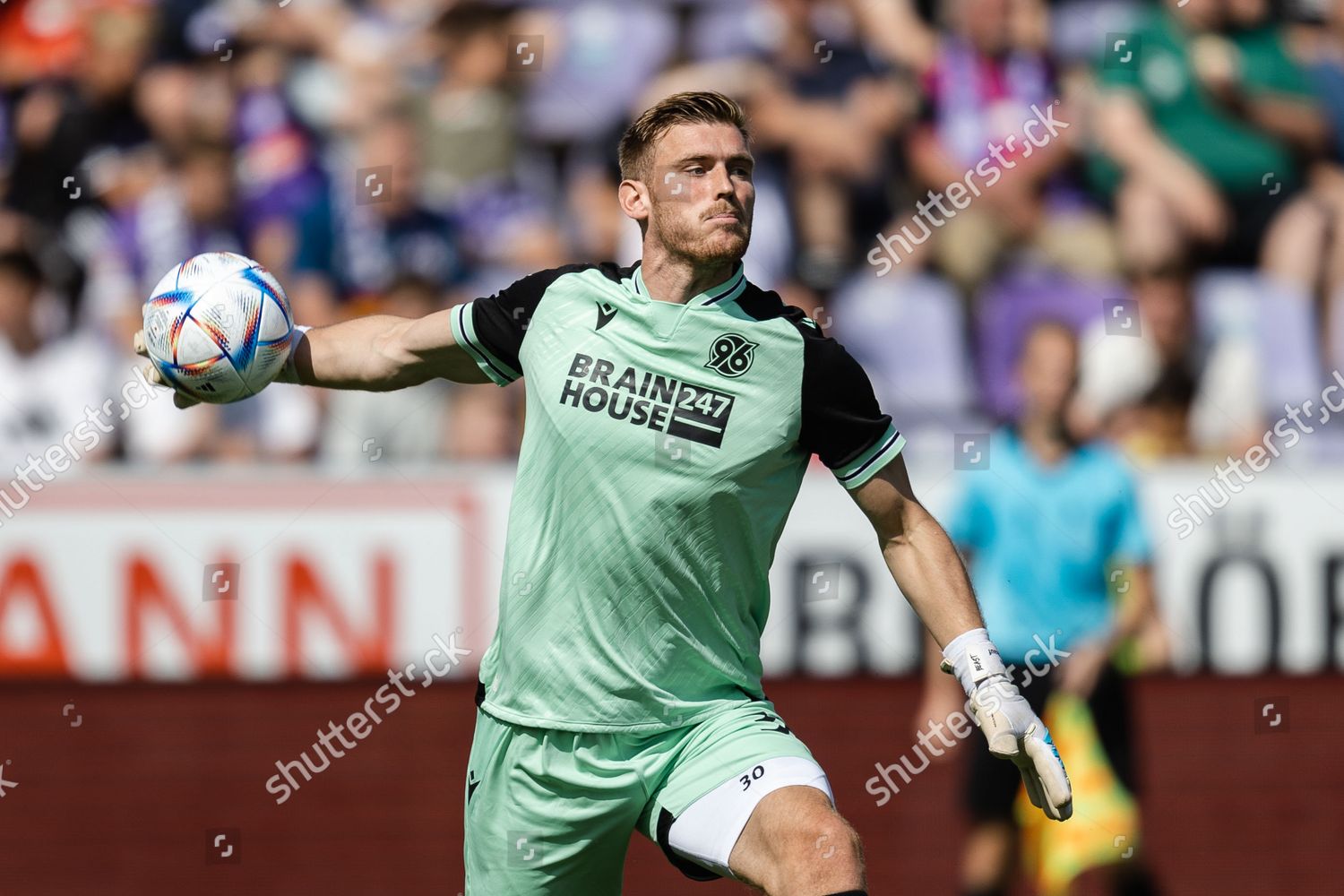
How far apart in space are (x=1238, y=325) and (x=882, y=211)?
1.97 meters

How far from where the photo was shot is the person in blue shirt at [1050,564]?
7434mm

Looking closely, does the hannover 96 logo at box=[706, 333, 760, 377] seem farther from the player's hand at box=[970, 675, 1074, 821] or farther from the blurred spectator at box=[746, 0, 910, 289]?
the blurred spectator at box=[746, 0, 910, 289]

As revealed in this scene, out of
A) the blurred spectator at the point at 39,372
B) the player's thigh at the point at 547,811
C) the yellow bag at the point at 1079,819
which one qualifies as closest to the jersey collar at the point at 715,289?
the player's thigh at the point at 547,811

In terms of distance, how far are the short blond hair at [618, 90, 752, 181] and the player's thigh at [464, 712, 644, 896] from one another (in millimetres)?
1473

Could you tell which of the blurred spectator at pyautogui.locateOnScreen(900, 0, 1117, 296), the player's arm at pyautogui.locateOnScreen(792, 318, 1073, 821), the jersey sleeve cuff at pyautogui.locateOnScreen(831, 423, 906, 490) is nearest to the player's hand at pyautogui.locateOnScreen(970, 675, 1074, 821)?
→ the player's arm at pyautogui.locateOnScreen(792, 318, 1073, 821)

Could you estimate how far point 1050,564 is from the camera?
24.5 ft

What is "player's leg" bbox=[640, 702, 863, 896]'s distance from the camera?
12.6 ft

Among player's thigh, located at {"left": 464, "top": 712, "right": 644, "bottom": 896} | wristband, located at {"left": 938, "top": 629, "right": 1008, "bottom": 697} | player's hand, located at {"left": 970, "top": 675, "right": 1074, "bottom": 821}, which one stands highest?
wristband, located at {"left": 938, "top": 629, "right": 1008, "bottom": 697}

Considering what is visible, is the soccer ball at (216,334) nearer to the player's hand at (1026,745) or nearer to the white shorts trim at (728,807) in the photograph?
the white shorts trim at (728,807)

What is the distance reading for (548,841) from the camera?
4.39 m

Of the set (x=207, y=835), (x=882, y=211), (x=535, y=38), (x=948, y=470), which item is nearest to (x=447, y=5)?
(x=535, y=38)

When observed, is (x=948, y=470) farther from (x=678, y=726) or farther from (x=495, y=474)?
(x=678, y=726)

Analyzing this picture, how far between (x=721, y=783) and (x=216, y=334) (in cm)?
178

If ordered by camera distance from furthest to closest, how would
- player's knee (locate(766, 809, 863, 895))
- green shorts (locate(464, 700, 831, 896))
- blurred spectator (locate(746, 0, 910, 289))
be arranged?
blurred spectator (locate(746, 0, 910, 289)), green shorts (locate(464, 700, 831, 896)), player's knee (locate(766, 809, 863, 895))
